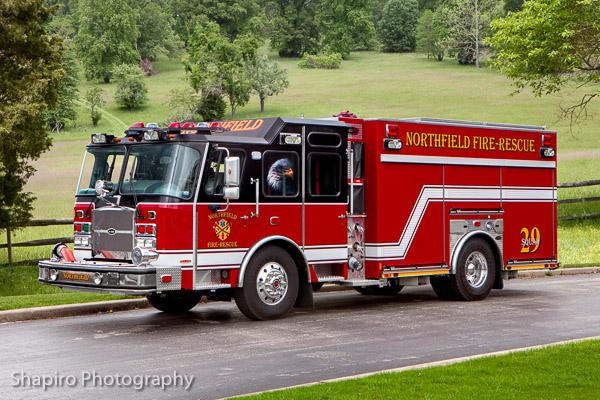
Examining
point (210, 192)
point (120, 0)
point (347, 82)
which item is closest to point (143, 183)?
point (210, 192)

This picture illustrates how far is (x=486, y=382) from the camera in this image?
7.17 m

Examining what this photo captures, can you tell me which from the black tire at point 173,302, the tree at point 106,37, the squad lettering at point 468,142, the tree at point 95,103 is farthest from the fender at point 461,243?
the tree at point 106,37

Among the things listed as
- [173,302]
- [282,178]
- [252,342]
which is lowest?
[252,342]

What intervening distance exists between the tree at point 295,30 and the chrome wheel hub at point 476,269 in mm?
113342

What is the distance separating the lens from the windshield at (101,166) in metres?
11.6

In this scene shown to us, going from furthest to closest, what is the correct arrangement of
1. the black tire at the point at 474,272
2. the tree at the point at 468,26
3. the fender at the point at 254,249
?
the tree at the point at 468,26 < the black tire at the point at 474,272 < the fender at the point at 254,249

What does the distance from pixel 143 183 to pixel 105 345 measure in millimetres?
2437

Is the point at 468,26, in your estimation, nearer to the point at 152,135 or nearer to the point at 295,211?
the point at 295,211

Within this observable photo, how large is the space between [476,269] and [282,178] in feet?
15.0

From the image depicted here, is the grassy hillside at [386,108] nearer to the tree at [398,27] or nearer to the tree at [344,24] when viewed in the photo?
the tree at [344,24]

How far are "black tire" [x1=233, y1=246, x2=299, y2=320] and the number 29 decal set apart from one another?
5.37 m

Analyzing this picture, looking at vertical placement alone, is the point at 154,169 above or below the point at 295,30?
below

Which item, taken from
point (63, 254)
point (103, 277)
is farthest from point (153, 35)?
point (103, 277)

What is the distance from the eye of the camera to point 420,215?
1337 cm
